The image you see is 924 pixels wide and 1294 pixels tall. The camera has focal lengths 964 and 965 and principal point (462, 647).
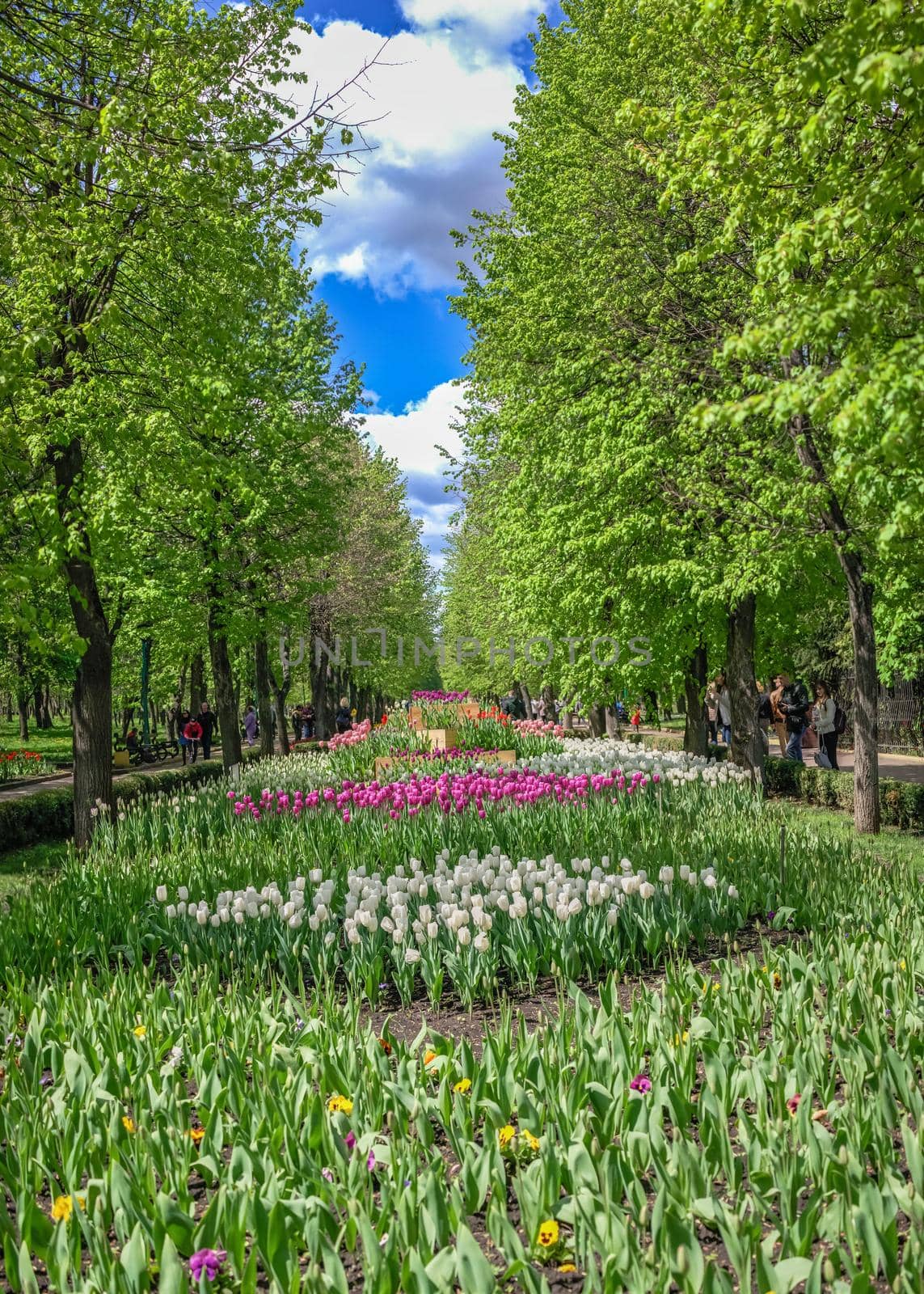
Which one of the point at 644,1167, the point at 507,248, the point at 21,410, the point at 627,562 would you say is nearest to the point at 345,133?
the point at 21,410

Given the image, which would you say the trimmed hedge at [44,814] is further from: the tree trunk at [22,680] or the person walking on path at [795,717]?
the tree trunk at [22,680]

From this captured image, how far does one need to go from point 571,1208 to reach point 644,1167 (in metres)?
0.42

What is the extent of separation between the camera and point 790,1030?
3443 mm

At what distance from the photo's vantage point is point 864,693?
10.3m

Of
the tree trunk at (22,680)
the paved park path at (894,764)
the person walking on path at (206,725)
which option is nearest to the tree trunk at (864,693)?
the paved park path at (894,764)

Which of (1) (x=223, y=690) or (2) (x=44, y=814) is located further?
(1) (x=223, y=690)

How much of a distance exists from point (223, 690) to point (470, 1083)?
15461 millimetres

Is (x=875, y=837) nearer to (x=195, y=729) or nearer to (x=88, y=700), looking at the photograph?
(x=88, y=700)

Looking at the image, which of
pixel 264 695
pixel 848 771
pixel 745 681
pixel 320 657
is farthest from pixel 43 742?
pixel 848 771

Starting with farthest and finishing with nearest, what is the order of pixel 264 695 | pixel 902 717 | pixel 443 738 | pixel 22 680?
pixel 22 680
pixel 902 717
pixel 264 695
pixel 443 738

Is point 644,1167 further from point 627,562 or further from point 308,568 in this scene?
point 308,568

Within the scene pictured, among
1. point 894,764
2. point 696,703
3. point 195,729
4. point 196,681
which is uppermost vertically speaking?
point 196,681

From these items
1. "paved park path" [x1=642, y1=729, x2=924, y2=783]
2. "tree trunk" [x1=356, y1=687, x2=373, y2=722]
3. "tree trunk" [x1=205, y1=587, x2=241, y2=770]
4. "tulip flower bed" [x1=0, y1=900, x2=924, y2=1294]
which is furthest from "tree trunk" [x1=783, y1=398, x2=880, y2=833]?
"tree trunk" [x1=356, y1=687, x2=373, y2=722]

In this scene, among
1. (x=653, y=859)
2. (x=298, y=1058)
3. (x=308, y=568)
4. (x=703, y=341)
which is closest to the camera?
(x=298, y=1058)
